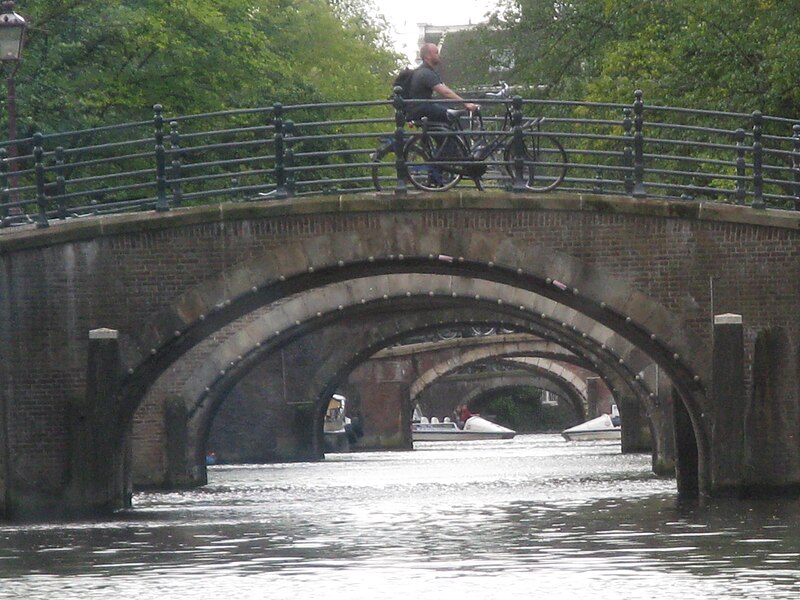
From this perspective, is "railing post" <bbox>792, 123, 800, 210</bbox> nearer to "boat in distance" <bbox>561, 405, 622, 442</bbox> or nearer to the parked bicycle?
the parked bicycle

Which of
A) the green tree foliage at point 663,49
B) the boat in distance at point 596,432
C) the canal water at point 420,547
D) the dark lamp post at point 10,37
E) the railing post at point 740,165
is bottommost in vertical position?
the canal water at point 420,547

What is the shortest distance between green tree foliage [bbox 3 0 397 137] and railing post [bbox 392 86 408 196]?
1139cm

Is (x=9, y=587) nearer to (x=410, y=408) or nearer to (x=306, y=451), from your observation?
(x=306, y=451)

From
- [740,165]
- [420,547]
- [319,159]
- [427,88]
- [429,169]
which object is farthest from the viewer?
[319,159]

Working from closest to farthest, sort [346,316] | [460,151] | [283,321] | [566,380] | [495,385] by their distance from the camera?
[460,151] → [283,321] → [346,316] → [566,380] → [495,385]

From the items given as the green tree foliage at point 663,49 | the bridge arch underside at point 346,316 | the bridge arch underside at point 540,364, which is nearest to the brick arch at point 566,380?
the bridge arch underside at point 540,364

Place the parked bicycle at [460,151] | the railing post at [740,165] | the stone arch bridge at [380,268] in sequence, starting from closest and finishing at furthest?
the railing post at [740,165] → the parked bicycle at [460,151] → the stone arch bridge at [380,268]

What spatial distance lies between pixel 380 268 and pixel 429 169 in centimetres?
103

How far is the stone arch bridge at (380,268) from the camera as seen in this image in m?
20.4

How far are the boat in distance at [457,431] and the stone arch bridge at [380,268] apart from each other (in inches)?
1759

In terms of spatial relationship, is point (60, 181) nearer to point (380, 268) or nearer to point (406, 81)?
point (380, 268)

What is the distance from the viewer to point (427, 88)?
2070 centimetres

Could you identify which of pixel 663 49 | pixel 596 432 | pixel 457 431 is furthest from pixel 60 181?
pixel 457 431

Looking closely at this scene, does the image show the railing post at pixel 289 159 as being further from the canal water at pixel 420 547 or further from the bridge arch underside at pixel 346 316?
the bridge arch underside at pixel 346 316
